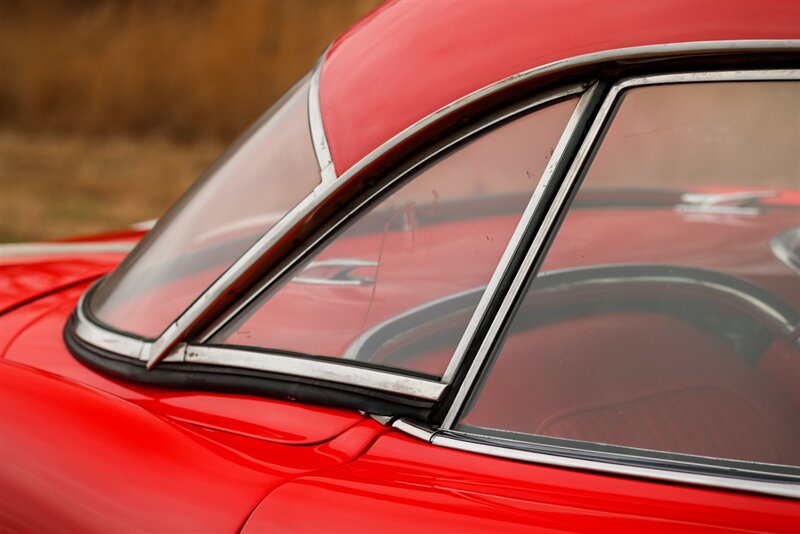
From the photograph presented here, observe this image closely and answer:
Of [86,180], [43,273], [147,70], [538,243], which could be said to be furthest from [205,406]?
[147,70]

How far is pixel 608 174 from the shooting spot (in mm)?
1282

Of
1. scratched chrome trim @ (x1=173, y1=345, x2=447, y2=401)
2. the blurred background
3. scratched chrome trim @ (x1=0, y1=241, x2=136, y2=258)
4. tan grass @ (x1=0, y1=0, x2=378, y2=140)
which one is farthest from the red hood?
tan grass @ (x1=0, y1=0, x2=378, y2=140)

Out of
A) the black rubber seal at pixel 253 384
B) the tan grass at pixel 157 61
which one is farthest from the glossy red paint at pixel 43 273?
the tan grass at pixel 157 61

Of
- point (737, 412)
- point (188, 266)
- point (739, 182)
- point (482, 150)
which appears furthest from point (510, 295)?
point (739, 182)

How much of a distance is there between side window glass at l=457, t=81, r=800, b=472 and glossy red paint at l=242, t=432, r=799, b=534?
72 millimetres

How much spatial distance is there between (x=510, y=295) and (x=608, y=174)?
23cm

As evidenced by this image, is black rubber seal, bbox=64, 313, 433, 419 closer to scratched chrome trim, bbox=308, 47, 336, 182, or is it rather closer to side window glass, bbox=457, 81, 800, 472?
side window glass, bbox=457, 81, 800, 472

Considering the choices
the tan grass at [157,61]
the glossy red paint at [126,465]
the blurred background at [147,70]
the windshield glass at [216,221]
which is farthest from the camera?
the tan grass at [157,61]

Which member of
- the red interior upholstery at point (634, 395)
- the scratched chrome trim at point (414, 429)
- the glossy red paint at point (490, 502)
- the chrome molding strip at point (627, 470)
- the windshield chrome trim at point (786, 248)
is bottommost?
the glossy red paint at point (490, 502)

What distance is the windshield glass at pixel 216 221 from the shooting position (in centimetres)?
144

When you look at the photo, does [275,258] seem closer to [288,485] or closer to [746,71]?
[288,485]

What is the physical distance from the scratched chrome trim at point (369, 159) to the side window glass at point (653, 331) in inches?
2.4

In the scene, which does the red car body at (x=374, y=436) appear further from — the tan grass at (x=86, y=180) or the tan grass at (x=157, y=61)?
the tan grass at (x=157, y=61)

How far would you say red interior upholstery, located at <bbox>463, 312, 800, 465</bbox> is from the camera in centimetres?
122
